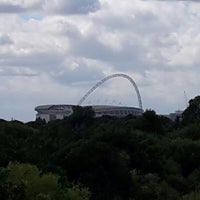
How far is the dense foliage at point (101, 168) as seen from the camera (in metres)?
30.0

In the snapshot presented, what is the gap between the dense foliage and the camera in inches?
1183

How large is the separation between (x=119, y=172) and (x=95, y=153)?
6.41 ft

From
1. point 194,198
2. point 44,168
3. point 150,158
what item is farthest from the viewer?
point 150,158

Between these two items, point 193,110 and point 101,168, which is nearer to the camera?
point 101,168

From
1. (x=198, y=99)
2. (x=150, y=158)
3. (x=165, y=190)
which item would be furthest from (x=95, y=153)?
(x=198, y=99)

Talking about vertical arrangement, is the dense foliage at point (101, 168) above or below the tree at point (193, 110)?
below

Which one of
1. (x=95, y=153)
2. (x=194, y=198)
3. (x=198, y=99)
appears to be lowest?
(x=194, y=198)

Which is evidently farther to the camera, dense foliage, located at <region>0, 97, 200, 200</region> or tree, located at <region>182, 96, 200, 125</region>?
tree, located at <region>182, 96, 200, 125</region>

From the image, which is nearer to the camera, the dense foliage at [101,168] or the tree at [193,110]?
the dense foliage at [101,168]

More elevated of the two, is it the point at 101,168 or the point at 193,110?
the point at 193,110

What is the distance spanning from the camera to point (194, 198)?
999 inches

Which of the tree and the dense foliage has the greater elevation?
the tree

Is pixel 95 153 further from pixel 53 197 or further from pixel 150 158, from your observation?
pixel 53 197

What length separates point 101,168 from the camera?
142ft
